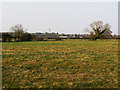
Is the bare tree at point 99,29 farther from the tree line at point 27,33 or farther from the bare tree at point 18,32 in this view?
the bare tree at point 18,32

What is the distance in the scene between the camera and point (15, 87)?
5.93 meters

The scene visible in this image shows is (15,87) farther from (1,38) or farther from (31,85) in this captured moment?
(1,38)

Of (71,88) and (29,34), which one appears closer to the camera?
(71,88)

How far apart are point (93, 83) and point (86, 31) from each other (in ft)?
220

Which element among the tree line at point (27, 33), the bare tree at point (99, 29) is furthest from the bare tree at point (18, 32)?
the bare tree at point (99, 29)

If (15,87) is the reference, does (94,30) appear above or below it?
above

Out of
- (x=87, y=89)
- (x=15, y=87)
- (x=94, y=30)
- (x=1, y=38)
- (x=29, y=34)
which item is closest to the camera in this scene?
(x=87, y=89)

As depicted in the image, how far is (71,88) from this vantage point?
570cm

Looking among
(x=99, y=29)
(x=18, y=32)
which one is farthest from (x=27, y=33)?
(x=99, y=29)

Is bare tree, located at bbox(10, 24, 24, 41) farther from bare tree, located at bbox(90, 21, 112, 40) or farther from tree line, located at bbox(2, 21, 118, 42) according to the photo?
bare tree, located at bbox(90, 21, 112, 40)

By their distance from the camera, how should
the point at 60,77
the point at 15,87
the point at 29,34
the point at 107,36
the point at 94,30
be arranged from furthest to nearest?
the point at 107,36
the point at 94,30
the point at 29,34
the point at 60,77
the point at 15,87

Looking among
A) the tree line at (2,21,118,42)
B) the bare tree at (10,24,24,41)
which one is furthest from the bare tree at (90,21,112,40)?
the bare tree at (10,24,24,41)

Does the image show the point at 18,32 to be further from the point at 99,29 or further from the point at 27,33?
the point at 99,29

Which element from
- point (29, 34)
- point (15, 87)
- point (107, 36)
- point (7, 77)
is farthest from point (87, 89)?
point (107, 36)
